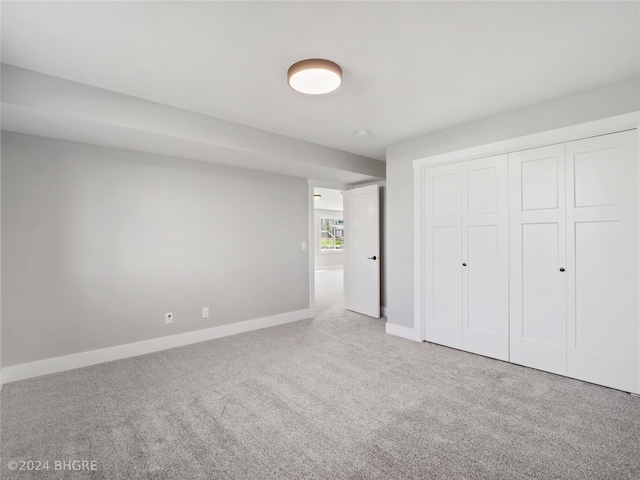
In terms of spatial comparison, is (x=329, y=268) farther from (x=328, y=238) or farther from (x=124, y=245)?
(x=124, y=245)

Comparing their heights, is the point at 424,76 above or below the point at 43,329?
above

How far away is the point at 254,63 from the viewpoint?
2.17 meters

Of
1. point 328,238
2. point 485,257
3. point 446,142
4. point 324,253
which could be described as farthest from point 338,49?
point 328,238

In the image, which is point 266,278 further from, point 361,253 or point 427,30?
point 427,30

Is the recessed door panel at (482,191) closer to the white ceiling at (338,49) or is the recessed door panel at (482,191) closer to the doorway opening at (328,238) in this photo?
the white ceiling at (338,49)

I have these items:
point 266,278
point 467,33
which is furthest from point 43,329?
point 467,33

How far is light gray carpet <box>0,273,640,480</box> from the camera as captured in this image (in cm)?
169

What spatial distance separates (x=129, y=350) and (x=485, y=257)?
3920mm

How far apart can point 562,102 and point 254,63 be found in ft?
8.69

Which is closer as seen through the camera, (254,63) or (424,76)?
(254,63)

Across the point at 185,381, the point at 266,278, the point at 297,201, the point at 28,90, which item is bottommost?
the point at 185,381

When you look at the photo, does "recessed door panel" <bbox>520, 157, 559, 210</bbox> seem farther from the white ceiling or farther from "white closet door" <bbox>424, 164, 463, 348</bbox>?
"white closet door" <bbox>424, 164, 463, 348</bbox>

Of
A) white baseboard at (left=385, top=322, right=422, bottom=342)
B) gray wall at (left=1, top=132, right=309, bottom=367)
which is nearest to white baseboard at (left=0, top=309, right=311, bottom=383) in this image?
gray wall at (left=1, top=132, right=309, bottom=367)

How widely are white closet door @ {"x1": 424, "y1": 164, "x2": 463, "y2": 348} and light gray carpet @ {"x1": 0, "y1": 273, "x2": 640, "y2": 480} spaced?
17.7 inches
